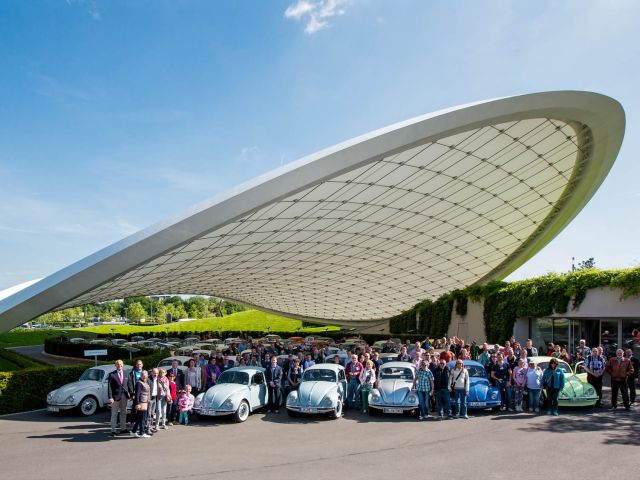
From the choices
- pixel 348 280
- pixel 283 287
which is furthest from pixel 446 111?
pixel 283 287

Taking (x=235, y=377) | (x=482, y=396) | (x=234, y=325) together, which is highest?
(x=235, y=377)

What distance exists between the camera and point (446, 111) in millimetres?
18484

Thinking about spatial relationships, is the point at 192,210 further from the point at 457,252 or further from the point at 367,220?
the point at 457,252

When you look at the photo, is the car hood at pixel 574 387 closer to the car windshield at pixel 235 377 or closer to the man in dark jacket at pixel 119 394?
the car windshield at pixel 235 377

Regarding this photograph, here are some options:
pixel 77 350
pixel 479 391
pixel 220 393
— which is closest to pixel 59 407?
pixel 220 393

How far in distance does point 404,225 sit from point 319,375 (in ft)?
68.3

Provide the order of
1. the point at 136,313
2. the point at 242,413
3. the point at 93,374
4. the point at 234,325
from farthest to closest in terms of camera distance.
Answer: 1. the point at 136,313
2. the point at 234,325
3. the point at 93,374
4. the point at 242,413

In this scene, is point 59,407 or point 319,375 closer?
point 59,407

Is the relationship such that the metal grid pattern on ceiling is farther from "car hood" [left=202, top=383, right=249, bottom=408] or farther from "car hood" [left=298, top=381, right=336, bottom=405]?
"car hood" [left=298, top=381, right=336, bottom=405]

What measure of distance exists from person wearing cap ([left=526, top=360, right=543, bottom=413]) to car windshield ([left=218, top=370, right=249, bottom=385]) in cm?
800

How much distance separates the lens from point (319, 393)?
13.4 meters

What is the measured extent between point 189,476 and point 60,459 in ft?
10.00

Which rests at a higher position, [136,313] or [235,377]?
[235,377]

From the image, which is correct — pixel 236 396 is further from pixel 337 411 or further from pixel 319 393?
pixel 337 411
